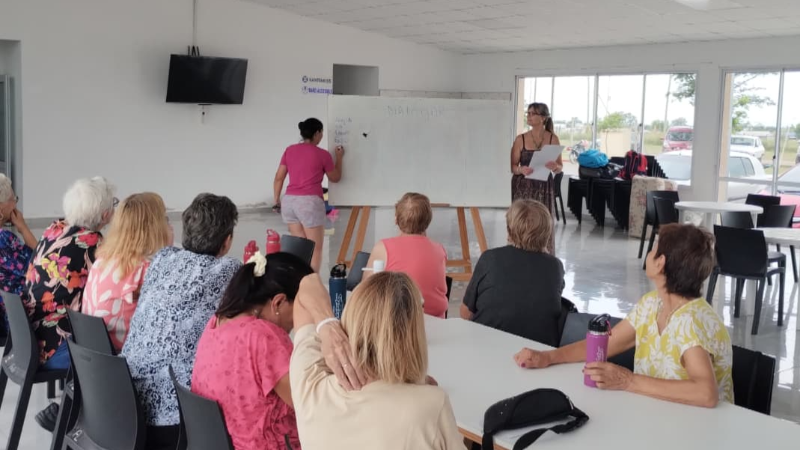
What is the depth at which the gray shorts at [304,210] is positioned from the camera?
22.5ft

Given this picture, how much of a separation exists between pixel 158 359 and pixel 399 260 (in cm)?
154

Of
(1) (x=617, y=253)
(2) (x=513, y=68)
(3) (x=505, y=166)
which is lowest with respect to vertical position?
(1) (x=617, y=253)

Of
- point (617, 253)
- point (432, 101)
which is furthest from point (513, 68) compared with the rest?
point (432, 101)

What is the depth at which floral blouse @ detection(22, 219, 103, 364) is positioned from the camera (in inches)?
136

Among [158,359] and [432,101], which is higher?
[432,101]

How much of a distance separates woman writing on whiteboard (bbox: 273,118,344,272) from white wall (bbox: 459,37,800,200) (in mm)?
7564

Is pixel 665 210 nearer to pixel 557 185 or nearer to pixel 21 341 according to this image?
pixel 557 185

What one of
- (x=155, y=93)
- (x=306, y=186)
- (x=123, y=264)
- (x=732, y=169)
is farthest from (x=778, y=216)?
(x=155, y=93)

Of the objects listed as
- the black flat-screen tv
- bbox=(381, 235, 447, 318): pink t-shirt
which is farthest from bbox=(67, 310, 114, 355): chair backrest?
the black flat-screen tv

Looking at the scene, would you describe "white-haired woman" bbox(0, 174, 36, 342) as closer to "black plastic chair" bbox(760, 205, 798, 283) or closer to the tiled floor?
the tiled floor

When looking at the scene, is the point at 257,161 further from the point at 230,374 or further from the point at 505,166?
the point at 230,374

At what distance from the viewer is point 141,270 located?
10.5 ft

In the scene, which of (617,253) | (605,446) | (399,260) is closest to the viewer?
(605,446)

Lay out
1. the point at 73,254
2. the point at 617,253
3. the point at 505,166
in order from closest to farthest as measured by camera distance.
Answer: the point at 73,254
the point at 505,166
the point at 617,253
